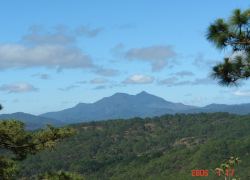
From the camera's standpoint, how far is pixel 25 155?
1084 centimetres

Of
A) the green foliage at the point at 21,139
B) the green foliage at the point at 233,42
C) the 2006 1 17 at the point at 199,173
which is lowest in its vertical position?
the 2006 1 17 at the point at 199,173

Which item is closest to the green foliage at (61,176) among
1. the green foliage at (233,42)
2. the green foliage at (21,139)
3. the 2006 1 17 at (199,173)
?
the green foliage at (21,139)

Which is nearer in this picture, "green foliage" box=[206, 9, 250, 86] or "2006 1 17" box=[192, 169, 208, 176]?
"green foliage" box=[206, 9, 250, 86]

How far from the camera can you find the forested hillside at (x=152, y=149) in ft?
317

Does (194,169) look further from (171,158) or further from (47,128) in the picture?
(47,128)

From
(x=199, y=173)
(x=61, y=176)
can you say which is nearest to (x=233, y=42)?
(x=61, y=176)

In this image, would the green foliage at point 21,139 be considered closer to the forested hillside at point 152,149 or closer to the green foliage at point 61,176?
the green foliage at point 61,176

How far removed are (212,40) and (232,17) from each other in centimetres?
99

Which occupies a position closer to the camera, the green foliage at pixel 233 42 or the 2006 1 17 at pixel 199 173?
Answer: the green foliage at pixel 233 42

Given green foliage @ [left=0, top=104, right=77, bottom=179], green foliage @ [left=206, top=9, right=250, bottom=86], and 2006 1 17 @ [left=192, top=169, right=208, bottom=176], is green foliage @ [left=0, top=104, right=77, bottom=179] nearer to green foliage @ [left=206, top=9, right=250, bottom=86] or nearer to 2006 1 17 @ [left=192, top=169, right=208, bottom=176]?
green foliage @ [left=206, top=9, right=250, bottom=86]

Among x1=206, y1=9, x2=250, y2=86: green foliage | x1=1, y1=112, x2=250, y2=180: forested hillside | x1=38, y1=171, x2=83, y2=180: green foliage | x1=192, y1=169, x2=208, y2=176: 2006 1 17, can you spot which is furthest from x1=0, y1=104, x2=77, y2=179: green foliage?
x1=192, y1=169, x2=208, y2=176: 2006 1 17

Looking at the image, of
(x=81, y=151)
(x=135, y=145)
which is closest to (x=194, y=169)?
(x=135, y=145)

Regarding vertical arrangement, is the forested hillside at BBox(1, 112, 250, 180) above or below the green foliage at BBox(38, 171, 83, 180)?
below

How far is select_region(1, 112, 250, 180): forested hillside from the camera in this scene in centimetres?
9663
